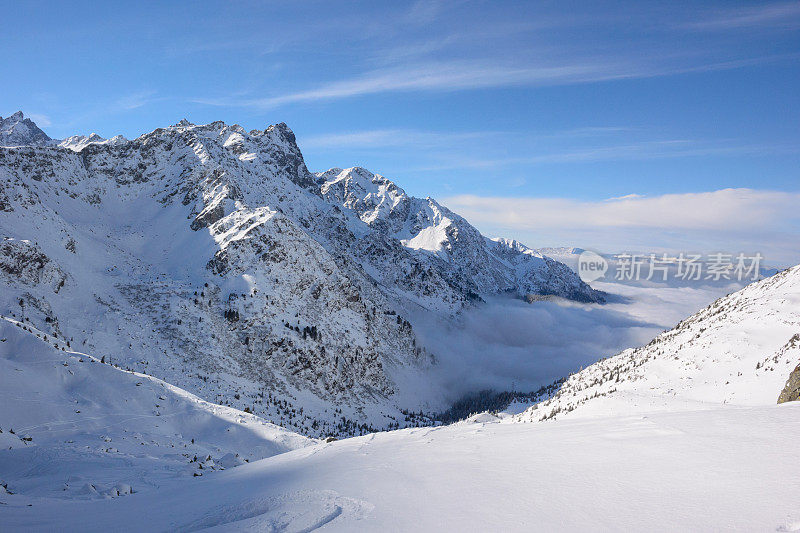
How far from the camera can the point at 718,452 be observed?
25.2 ft

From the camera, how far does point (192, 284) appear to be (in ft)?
290

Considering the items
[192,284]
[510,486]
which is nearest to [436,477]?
[510,486]

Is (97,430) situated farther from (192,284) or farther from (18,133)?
(18,133)

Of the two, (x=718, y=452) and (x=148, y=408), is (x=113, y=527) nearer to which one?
(x=718, y=452)

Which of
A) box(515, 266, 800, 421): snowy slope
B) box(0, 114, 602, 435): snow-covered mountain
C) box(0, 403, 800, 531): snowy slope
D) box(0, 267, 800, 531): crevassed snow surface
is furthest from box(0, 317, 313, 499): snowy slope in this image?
box(0, 114, 602, 435): snow-covered mountain

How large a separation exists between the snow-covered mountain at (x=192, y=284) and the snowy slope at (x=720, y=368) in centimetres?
5500

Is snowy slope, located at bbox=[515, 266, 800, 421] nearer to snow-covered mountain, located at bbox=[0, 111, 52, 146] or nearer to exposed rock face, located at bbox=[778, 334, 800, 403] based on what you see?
exposed rock face, located at bbox=[778, 334, 800, 403]

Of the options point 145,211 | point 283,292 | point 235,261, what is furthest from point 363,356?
point 145,211

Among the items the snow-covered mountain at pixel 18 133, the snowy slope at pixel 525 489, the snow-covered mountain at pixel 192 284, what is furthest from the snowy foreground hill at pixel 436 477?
the snow-covered mountain at pixel 18 133

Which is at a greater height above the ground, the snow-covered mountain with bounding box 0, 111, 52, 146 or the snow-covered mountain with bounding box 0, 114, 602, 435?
the snow-covered mountain with bounding box 0, 111, 52, 146

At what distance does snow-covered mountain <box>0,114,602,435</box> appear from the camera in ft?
211

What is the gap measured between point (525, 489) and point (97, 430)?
79.6 feet

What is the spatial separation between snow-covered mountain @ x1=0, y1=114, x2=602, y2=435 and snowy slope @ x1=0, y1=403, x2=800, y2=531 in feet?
188

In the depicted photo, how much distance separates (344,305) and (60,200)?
77.3 metres
